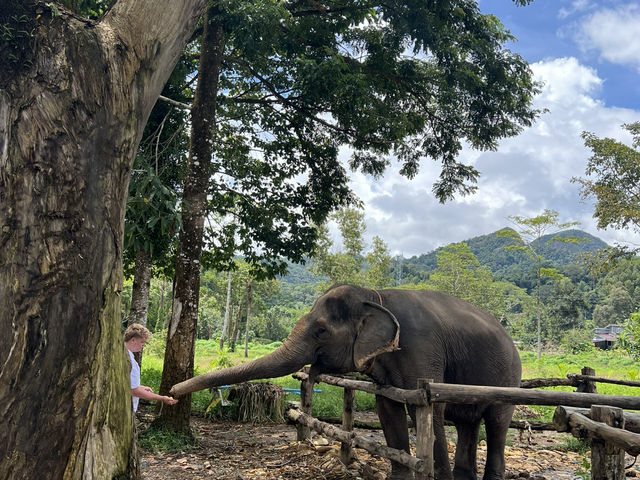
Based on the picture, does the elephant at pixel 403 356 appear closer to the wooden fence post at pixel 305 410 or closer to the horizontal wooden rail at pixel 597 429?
the horizontal wooden rail at pixel 597 429

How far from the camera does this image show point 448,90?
34.8ft

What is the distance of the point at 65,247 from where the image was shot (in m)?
3.03

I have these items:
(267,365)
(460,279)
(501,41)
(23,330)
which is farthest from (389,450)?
(460,279)

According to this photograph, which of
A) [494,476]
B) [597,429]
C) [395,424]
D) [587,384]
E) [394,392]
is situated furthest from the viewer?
[587,384]

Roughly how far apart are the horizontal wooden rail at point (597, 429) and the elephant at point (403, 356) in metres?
1.89

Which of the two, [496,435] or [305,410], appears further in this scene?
[305,410]

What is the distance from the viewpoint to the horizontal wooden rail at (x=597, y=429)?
292 centimetres

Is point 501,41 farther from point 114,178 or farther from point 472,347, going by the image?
point 114,178

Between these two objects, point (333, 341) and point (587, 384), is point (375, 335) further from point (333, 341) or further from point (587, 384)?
point (587, 384)

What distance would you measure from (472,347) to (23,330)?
15.4 feet

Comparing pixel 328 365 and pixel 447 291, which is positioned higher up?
pixel 447 291

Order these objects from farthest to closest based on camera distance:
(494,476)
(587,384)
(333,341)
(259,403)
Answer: (259,403) < (587,384) < (494,476) < (333,341)

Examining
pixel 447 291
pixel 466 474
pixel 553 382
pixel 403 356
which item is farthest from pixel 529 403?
pixel 447 291

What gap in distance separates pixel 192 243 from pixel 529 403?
17.9 feet
